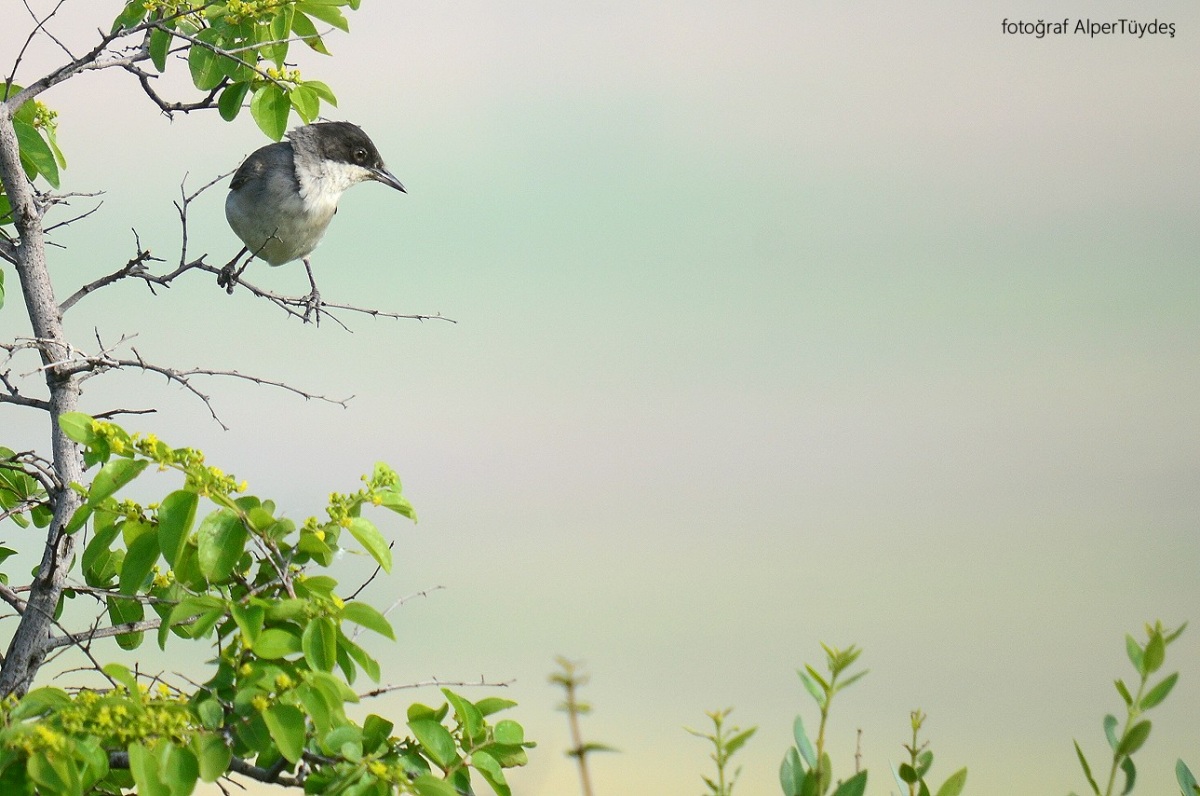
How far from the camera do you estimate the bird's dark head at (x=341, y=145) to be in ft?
20.5

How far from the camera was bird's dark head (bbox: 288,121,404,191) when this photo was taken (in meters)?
6.25

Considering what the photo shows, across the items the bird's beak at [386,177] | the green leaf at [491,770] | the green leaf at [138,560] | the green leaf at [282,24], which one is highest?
the bird's beak at [386,177]

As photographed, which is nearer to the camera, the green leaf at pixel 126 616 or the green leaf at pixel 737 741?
the green leaf at pixel 737 741

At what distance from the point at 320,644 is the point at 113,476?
0.69 meters

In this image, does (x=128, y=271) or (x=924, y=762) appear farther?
(x=128, y=271)

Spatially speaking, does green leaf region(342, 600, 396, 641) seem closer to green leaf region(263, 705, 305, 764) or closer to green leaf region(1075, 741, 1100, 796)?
green leaf region(263, 705, 305, 764)

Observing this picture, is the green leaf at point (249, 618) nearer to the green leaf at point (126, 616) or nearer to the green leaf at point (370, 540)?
the green leaf at point (370, 540)

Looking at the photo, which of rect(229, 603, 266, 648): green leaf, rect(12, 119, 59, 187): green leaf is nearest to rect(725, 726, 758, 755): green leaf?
rect(229, 603, 266, 648): green leaf

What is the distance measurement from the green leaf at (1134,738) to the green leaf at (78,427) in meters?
2.59

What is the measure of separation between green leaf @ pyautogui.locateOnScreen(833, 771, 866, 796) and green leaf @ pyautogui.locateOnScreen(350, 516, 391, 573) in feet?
5.22

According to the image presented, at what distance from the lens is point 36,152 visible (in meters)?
4.49

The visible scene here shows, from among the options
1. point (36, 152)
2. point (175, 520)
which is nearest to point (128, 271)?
point (36, 152)

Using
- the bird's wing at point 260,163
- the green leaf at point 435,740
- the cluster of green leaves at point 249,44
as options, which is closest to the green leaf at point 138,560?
the green leaf at point 435,740

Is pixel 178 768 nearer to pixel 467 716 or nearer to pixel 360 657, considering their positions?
pixel 360 657
